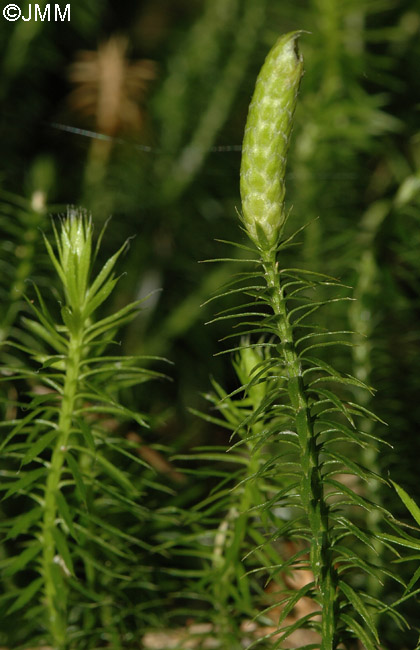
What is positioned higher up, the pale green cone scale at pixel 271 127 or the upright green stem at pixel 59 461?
the pale green cone scale at pixel 271 127

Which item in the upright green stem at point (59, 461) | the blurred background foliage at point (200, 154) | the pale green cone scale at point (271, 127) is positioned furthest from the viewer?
the blurred background foliage at point (200, 154)

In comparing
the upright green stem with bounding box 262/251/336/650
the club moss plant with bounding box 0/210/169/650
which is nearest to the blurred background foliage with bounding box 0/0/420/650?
the club moss plant with bounding box 0/210/169/650

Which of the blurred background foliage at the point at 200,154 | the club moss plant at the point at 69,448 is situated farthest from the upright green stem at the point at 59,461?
the blurred background foliage at the point at 200,154

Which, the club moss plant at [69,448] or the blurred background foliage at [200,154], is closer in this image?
the club moss plant at [69,448]

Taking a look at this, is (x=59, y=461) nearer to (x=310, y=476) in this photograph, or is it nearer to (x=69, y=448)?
(x=69, y=448)

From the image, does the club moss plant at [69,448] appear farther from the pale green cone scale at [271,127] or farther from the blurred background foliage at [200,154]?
the blurred background foliage at [200,154]

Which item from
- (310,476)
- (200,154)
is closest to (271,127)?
(310,476)

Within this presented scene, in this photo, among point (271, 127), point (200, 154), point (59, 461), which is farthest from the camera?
point (200, 154)
